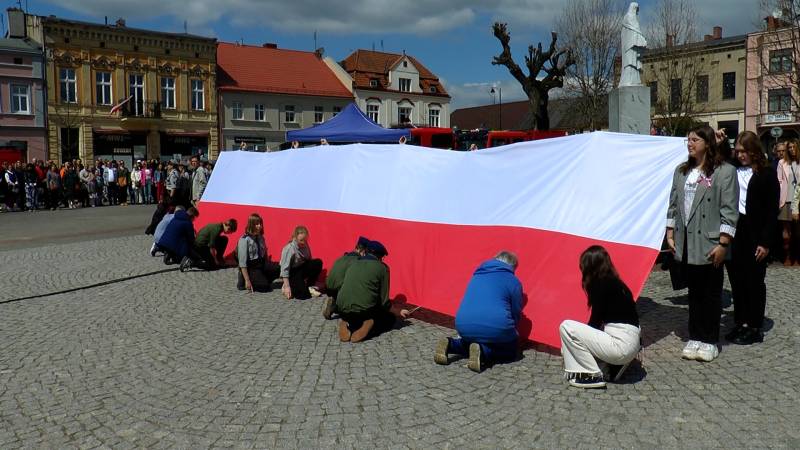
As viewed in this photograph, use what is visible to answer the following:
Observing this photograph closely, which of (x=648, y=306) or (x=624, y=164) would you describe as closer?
(x=624, y=164)

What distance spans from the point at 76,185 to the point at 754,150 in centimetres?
2628

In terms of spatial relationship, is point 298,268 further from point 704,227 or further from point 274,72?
point 274,72

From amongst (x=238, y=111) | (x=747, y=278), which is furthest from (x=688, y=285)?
(x=238, y=111)

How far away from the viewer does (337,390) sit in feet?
18.1

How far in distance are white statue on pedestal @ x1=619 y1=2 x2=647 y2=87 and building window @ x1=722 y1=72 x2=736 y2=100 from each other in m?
42.4

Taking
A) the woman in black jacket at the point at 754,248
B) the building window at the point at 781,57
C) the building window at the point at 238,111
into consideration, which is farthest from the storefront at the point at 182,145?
the woman in black jacket at the point at 754,248

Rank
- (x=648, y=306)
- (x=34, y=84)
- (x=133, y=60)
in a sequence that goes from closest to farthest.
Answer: (x=648, y=306), (x=34, y=84), (x=133, y=60)

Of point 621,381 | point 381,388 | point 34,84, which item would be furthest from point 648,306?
point 34,84

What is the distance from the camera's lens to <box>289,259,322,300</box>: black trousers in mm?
9281

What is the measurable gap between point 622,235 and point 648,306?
2.13 metres

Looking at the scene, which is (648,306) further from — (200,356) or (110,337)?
(110,337)

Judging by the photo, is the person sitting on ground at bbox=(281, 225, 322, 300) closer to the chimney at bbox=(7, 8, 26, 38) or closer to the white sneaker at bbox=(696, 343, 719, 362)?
the white sneaker at bbox=(696, 343, 719, 362)

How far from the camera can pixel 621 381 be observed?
5570mm

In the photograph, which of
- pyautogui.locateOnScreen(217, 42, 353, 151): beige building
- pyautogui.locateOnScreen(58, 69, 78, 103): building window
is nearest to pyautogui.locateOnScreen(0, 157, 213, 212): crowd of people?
pyautogui.locateOnScreen(58, 69, 78, 103): building window
